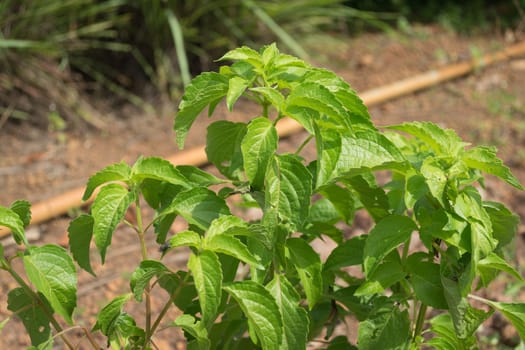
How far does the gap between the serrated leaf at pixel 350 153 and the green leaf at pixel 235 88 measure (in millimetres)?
171

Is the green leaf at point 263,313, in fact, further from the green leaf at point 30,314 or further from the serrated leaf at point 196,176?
the green leaf at point 30,314

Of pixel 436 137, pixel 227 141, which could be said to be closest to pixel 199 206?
pixel 227 141

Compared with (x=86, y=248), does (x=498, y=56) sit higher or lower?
lower

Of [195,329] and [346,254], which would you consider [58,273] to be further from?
[346,254]

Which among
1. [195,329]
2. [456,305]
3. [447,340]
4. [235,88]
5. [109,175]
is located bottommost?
[447,340]

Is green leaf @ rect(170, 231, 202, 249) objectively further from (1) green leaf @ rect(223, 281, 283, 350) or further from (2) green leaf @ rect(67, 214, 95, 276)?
(2) green leaf @ rect(67, 214, 95, 276)

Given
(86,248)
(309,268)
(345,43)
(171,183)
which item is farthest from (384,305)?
(345,43)

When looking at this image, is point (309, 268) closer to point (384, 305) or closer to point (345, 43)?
point (384, 305)

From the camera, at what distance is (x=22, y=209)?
154cm

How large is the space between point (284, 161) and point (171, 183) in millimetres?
262

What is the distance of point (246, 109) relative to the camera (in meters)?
4.63

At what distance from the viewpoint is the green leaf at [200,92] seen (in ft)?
4.91

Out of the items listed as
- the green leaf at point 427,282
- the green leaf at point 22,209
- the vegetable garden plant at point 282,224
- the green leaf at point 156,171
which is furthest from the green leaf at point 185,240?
the green leaf at point 427,282

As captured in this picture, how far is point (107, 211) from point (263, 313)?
0.36 metres
